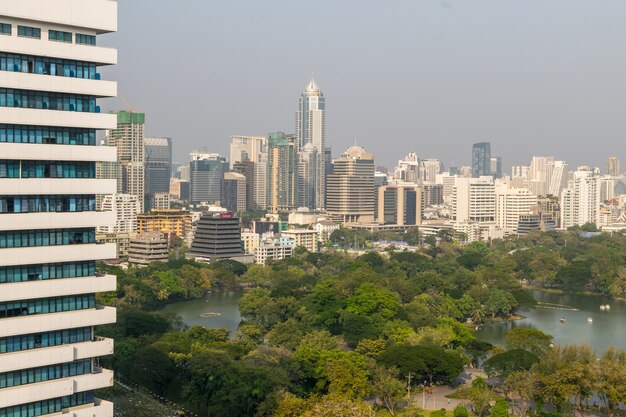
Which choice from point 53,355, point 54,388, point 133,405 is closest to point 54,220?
point 53,355

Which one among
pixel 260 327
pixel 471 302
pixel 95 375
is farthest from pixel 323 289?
pixel 95 375

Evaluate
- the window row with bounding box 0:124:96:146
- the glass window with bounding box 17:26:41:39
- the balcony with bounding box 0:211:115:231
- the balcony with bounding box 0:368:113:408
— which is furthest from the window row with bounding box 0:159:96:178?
the balcony with bounding box 0:368:113:408

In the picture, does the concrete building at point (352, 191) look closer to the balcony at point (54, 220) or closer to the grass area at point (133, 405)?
the grass area at point (133, 405)

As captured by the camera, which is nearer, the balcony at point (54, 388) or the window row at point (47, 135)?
the balcony at point (54, 388)

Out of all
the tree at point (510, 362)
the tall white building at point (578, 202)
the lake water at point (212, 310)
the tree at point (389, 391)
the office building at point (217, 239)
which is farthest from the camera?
the tall white building at point (578, 202)

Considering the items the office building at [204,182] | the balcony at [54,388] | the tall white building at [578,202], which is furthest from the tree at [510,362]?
the office building at [204,182]

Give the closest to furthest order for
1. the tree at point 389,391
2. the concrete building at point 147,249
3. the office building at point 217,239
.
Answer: the tree at point 389,391
the concrete building at point 147,249
the office building at point 217,239

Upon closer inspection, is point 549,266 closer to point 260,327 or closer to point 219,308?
point 219,308
